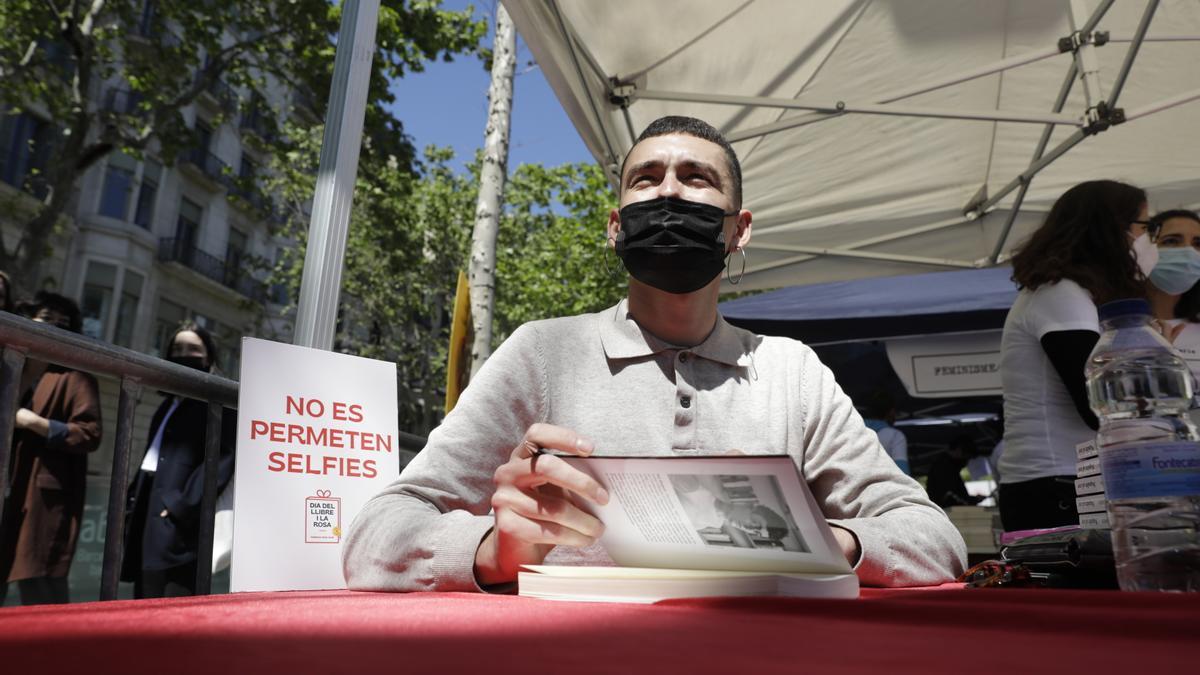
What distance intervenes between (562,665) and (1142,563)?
3.19 feet

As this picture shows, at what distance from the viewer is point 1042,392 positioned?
252cm

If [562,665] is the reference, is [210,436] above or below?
above

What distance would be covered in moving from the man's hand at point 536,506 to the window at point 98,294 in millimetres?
24746

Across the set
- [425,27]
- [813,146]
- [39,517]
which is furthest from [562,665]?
[425,27]

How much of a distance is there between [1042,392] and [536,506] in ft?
6.20

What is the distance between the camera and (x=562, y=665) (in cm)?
48

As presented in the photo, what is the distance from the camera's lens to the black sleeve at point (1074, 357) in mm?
2389

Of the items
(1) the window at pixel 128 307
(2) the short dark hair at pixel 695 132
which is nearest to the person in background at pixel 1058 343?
(2) the short dark hair at pixel 695 132

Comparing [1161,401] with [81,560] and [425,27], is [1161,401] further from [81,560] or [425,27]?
[425,27]

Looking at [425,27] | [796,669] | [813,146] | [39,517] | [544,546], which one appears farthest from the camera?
[425,27]

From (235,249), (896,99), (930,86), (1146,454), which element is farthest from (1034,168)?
(235,249)

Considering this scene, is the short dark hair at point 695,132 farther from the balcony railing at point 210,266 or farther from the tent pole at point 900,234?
the balcony railing at point 210,266

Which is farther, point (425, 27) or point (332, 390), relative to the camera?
point (425, 27)

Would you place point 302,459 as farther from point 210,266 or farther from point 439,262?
point 210,266
